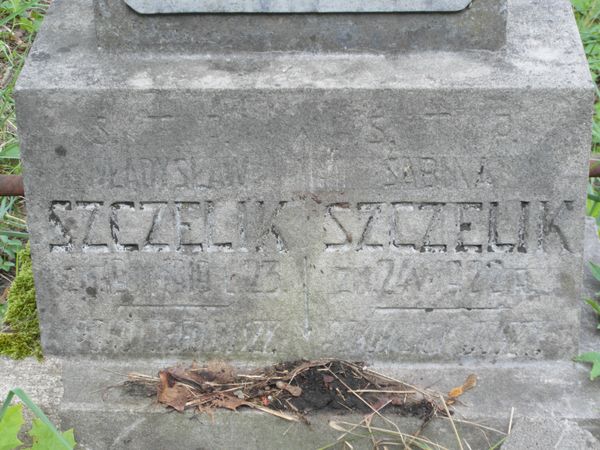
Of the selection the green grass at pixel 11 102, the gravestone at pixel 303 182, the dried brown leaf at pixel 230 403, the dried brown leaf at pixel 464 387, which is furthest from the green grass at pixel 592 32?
the green grass at pixel 11 102

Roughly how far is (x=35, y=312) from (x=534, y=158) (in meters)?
1.55

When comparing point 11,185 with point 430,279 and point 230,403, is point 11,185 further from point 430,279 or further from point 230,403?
point 430,279

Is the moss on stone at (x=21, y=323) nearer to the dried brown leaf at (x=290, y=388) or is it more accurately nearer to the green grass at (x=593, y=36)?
the dried brown leaf at (x=290, y=388)

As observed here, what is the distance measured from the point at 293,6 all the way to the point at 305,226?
58cm

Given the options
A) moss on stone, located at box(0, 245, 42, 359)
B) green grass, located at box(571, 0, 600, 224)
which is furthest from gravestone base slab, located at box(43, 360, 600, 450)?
green grass, located at box(571, 0, 600, 224)

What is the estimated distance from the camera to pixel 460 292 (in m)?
3.05

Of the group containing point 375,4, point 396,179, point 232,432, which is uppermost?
point 375,4

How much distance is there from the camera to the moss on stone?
10.6 ft

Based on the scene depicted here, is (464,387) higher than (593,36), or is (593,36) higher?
(593,36)

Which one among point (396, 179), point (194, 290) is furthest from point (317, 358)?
point (396, 179)

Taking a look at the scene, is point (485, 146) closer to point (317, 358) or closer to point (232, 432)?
point (317, 358)

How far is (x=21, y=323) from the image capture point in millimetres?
3330

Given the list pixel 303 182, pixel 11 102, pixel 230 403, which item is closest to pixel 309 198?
pixel 303 182

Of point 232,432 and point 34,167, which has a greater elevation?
point 34,167
